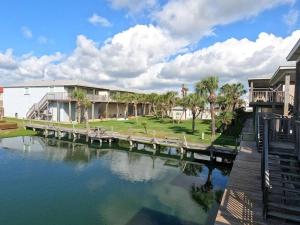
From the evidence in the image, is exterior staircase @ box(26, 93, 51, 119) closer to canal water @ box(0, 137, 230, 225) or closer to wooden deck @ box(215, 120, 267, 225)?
canal water @ box(0, 137, 230, 225)

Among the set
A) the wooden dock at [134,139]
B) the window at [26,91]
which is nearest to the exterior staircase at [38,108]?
the window at [26,91]

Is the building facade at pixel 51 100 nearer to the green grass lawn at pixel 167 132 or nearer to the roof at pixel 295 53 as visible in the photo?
the green grass lawn at pixel 167 132

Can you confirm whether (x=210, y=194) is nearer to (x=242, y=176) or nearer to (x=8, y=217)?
(x=242, y=176)

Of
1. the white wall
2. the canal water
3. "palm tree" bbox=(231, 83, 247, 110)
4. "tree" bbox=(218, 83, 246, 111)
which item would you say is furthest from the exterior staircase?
"palm tree" bbox=(231, 83, 247, 110)

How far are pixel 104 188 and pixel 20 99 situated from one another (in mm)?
41288

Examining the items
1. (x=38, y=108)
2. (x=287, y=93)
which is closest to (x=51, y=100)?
(x=38, y=108)

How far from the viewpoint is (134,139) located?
99.2ft

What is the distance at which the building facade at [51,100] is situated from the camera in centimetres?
4709

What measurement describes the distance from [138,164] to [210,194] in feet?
29.6

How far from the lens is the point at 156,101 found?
6038 cm

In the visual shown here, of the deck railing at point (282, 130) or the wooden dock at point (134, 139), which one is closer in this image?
the deck railing at point (282, 130)

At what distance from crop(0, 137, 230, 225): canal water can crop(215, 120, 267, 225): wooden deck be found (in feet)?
10.1

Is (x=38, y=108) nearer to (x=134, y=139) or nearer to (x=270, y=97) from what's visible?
(x=134, y=139)

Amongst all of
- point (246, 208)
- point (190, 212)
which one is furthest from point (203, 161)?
point (246, 208)
